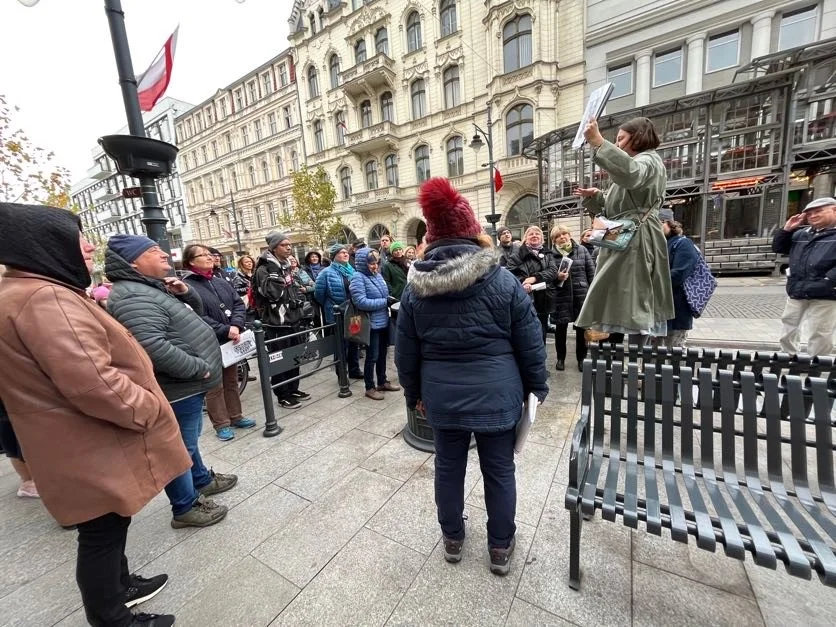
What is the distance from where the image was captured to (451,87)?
21.4m

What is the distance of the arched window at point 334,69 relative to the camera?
2597cm

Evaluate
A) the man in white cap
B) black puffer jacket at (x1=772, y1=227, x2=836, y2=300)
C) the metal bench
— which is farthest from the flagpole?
black puffer jacket at (x1=772, y1=227, x2=836, y2=300)

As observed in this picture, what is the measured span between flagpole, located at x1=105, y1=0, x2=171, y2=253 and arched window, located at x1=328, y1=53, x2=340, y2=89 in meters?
26.0

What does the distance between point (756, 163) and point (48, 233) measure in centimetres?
2042

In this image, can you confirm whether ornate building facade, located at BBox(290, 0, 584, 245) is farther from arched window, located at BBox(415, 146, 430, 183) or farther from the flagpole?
the flagpole

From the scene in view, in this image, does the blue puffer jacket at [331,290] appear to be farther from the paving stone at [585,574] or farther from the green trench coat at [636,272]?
the paving stone at [585,574]

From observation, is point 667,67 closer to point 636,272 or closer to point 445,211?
point 636,272

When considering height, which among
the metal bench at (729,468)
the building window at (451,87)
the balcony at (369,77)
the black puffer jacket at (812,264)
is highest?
the balcony at (369,77)

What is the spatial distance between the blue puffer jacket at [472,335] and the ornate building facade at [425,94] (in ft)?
58.2

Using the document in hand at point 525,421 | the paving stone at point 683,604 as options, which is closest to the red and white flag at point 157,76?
the document in hand at point 525,421

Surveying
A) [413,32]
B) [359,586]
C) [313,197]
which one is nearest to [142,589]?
[359,586]

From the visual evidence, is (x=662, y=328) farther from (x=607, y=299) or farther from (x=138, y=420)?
(x=138, y=420)

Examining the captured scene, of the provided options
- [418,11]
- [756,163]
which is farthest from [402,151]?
[756,163]

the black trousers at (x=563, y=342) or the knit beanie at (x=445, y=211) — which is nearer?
the knit beanie at (x=445, y=211)
